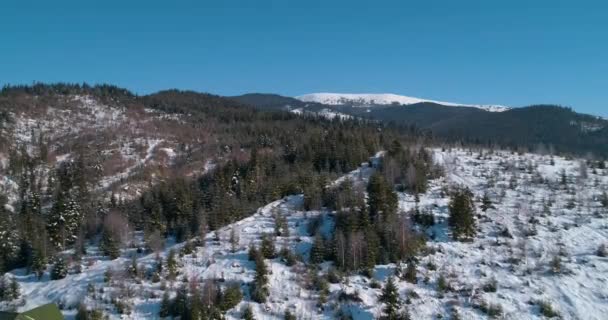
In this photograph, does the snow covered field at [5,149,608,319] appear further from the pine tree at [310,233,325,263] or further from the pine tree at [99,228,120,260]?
the pine tree at [99,228,120,260]

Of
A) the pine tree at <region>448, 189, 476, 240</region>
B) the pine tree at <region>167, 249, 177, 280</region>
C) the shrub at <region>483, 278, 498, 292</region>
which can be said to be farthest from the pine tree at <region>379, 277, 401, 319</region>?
the pine tree at <region>167, 249, 177, 280</region>

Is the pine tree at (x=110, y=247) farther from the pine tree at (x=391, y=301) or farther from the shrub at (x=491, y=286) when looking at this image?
the shrub at (x=491, y=286)

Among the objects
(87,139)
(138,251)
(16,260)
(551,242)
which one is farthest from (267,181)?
(87,139)

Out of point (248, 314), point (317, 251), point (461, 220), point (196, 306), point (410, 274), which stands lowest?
point (248, 314)

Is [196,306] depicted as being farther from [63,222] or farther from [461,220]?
[63,222]

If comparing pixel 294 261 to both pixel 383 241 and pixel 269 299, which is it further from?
pixel 383 241

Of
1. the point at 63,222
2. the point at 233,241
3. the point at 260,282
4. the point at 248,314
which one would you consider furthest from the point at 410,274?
the point at 63,222

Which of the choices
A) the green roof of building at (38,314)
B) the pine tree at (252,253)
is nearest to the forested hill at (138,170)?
the pine tree at (252,253)
